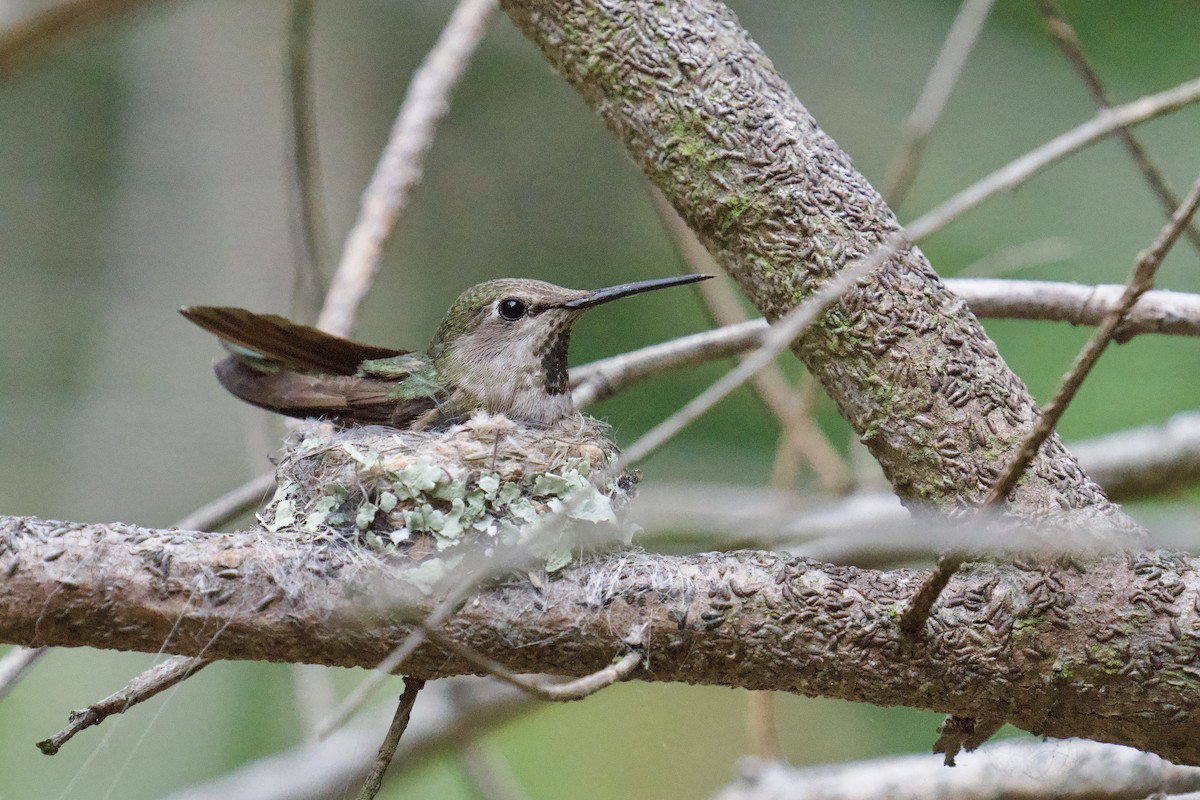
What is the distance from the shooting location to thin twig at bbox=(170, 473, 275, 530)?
115 inches

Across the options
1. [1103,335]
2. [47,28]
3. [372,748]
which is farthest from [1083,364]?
[47,28]

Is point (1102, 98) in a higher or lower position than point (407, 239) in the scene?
lower

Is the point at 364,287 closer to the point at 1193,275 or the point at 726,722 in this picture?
the point at 726,722

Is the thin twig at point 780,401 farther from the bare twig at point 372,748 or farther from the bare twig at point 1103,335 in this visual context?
the bare twig at point 1103,335

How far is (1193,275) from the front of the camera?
5.36 m

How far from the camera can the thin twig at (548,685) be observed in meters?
1.33

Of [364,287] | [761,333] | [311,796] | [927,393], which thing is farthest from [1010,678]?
[311,796]

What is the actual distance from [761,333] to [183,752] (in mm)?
3981

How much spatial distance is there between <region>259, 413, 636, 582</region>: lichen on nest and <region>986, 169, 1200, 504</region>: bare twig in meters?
0.74

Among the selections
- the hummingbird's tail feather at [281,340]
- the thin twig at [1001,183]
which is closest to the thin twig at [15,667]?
the hummingbird's tail feather at [281,340]

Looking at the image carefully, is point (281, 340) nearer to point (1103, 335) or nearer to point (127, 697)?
point (127, 697)


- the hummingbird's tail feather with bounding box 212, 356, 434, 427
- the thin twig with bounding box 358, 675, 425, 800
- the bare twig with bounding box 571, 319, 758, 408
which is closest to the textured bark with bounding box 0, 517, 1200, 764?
the thin twig with bounding box 358, 675, 425, 800

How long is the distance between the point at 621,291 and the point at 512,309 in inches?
14.5

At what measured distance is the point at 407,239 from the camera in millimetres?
7223
